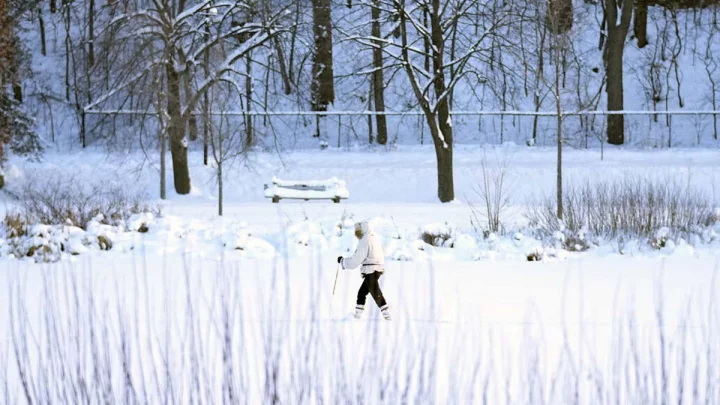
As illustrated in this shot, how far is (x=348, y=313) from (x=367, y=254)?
1.14 metres

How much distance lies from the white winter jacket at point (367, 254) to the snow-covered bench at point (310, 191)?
16.6m

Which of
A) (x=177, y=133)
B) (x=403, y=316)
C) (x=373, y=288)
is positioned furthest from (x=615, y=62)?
(x=373, y=288)

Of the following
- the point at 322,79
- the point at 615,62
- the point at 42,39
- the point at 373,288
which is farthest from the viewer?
the point at 42,39

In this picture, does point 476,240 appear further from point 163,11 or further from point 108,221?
point 163,11

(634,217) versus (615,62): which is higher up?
(615,62)

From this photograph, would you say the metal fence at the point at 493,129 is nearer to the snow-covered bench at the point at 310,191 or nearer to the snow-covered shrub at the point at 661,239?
the snow-covered bench at the point at 310,191

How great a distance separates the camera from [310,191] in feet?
87.8

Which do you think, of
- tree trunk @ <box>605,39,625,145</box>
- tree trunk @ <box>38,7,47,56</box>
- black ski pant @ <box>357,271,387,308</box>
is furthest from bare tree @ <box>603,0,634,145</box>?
black ski pant @ <box>357,271,387,308</box>

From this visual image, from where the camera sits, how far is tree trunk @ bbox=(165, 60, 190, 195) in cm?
2705

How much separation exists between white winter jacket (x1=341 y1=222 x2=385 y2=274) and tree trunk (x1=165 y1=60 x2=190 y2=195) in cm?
1779

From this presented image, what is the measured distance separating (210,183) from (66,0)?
6325mm

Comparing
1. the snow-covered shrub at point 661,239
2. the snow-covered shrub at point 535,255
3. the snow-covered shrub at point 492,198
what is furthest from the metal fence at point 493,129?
the snow-covered shrub at point 535,255

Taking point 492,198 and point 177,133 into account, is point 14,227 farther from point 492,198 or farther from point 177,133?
point 492,198

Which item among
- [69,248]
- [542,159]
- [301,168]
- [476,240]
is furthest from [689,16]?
[69,248]
